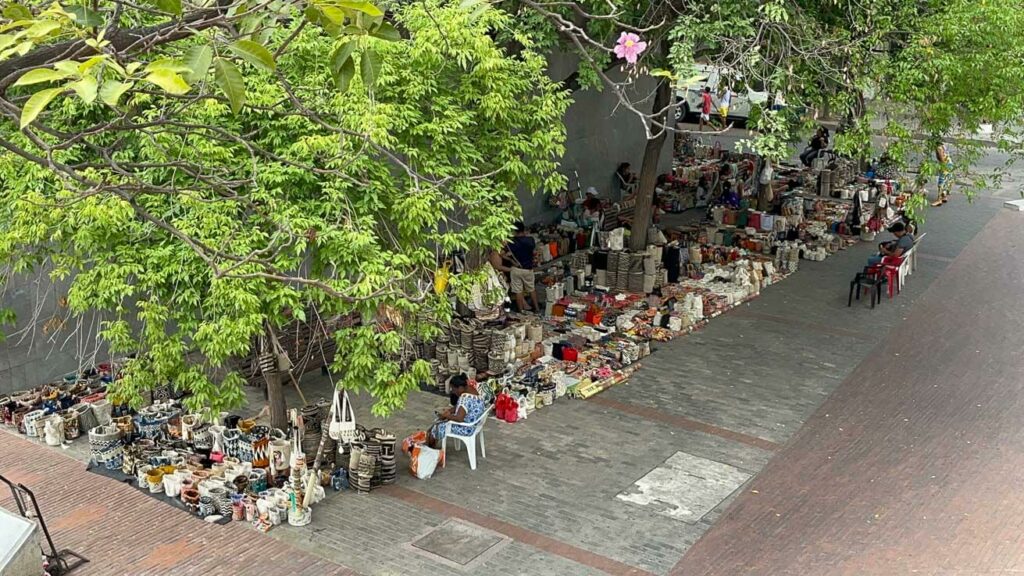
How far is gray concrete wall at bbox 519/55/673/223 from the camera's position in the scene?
2147 cm

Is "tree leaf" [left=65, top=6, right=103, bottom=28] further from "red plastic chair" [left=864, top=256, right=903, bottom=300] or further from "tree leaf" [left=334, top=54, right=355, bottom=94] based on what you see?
"red plastic chair" [left=864, top=256, right=903, bottom=300]

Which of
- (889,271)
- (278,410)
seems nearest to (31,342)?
(278,410)

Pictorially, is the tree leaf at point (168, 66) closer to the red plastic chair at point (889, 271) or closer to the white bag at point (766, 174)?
the red plastic chair at point (889, 271)

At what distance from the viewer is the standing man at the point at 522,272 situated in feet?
55.8

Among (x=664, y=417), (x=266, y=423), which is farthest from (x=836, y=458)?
(x=266, y=423)

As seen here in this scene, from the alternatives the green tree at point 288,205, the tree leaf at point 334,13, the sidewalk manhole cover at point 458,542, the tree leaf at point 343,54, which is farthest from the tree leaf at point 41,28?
the sidewalk manhole cover at point 458,542

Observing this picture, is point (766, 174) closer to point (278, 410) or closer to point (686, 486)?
point (686, 486)

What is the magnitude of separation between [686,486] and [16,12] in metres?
8.85

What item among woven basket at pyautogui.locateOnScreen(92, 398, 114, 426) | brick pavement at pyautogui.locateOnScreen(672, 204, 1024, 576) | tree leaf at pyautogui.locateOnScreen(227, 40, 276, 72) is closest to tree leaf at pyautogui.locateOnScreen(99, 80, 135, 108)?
tree leaf at pyautogui.locateOnScreen(227, 40, 276, 72)

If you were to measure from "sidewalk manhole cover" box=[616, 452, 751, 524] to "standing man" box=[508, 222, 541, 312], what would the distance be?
18.1ft

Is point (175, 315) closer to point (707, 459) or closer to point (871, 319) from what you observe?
point (707, 459)

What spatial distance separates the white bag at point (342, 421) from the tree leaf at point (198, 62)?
23.6 ft

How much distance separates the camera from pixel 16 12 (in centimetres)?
427

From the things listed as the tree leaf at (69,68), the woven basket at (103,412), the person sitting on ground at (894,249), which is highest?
the tree leaf at (69,68)
